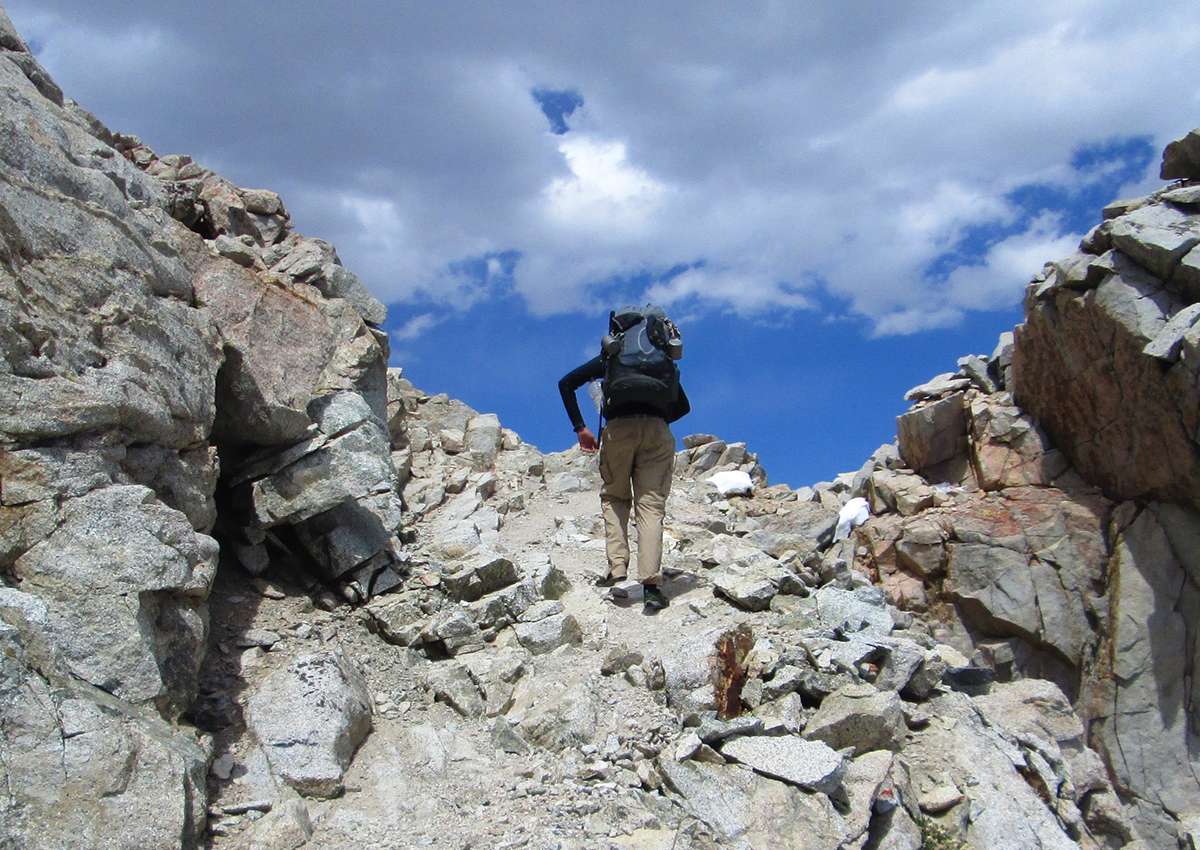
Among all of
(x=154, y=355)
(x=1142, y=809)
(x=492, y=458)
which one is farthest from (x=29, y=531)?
(x=1142, y=809)

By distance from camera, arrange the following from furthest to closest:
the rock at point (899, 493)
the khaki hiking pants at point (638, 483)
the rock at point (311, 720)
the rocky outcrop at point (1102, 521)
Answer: the rock at point (899, 493) < the rocky outcrop at point (1102, 521) < the khaki hiking pants at point (638, 483) < the rock at point (311, 720)

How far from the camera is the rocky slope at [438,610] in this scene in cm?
505

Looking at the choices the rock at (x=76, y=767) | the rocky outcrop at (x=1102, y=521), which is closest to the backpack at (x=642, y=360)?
the rock at (x=76, y=767)

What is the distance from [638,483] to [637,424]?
0.76m

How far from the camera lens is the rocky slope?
505cm

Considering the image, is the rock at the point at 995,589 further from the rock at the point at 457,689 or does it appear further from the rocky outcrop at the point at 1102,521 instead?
the rock at the point at 457,689

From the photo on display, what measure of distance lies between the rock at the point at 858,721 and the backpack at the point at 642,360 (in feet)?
12.4

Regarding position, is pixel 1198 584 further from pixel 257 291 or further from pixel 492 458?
pixel 257 291

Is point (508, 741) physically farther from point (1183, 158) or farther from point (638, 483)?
point (1183, 158)

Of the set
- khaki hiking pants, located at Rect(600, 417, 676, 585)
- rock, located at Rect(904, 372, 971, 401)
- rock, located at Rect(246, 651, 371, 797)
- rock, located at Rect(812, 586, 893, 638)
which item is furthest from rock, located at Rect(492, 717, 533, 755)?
rock, located at Rect(904, 372, 971, 401)

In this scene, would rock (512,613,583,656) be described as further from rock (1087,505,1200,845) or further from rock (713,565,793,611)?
rock (1087,505,1200,845)

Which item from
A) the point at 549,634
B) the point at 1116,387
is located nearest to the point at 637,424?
the point at 549,634

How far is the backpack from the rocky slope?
7.42 ft

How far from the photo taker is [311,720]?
5863 mm
